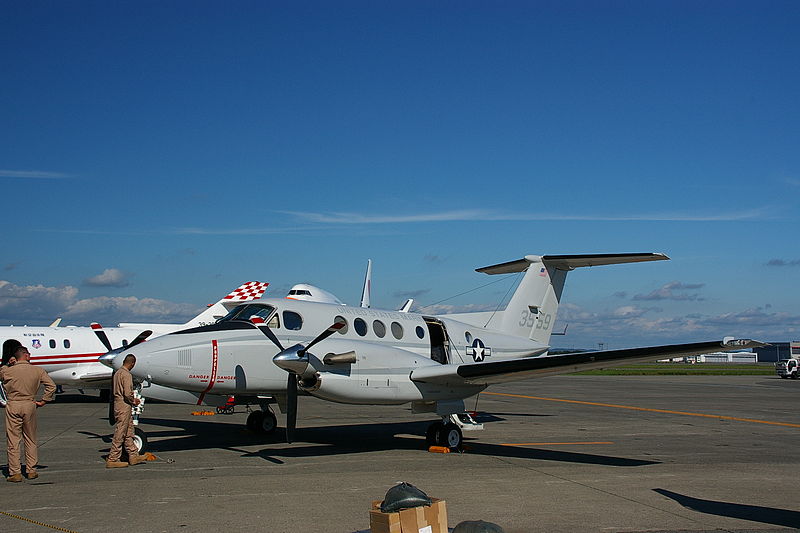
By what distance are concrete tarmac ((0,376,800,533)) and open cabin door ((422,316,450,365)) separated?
1856mm

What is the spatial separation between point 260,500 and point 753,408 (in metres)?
21.5

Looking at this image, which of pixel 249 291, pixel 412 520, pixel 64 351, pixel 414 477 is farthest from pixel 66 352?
pixel 412 520

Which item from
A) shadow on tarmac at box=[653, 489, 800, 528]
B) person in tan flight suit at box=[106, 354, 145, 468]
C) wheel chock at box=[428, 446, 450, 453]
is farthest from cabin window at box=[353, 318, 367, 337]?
shadow on tarmac at box=[653, 489, 800, 528]

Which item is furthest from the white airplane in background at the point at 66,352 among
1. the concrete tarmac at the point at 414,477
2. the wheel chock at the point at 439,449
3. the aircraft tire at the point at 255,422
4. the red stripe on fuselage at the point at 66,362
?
the wheel chock at the point at 439,449

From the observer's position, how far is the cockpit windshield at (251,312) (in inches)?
500

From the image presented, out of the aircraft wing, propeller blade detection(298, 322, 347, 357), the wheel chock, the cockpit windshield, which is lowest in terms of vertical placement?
the wheel chock

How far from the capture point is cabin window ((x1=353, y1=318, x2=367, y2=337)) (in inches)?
535

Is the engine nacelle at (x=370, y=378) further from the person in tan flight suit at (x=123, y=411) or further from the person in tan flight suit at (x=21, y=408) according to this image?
the person in tan flight suit at (x=21, y=408)

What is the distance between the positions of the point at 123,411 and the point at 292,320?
3400mm

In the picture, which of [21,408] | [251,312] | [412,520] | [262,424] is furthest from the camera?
[262,424]

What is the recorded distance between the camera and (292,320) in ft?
42.4

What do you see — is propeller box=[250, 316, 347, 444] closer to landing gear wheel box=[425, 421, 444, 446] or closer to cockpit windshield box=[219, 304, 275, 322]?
cockpit windshield box=[219, 304, 275, 322]

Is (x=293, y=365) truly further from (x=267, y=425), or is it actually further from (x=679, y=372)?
(x=679, y=372)

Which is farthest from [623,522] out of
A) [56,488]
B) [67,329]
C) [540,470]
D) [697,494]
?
[67,329]
